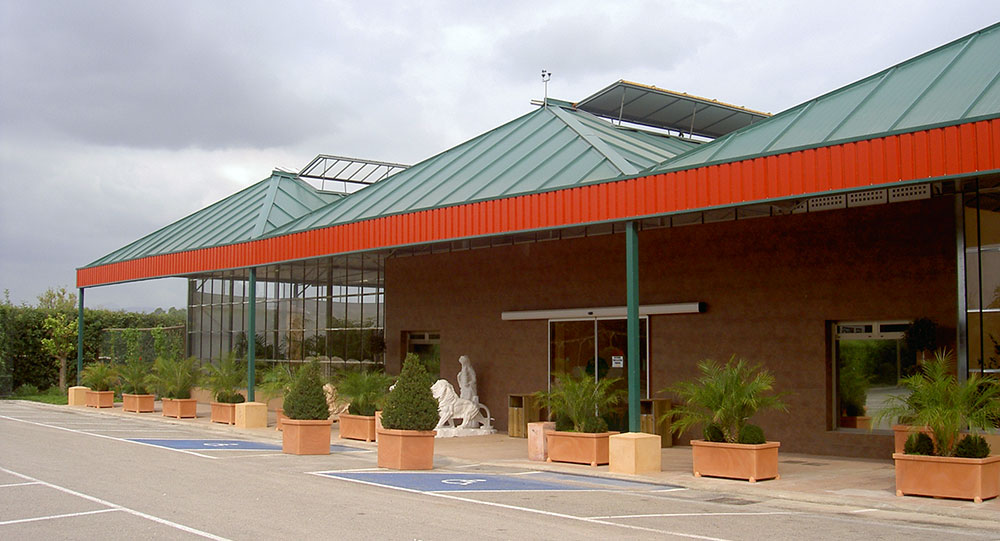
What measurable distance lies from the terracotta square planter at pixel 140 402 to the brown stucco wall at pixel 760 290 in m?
12.4

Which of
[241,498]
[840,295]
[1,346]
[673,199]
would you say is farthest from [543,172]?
[1,346]

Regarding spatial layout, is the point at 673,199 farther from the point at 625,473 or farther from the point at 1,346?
the point at 1,346

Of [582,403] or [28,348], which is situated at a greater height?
[28,348]

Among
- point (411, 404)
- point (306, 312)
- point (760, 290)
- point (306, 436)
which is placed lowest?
point (306, 436)

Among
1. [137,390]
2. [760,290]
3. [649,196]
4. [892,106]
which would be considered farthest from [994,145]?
[137,390]

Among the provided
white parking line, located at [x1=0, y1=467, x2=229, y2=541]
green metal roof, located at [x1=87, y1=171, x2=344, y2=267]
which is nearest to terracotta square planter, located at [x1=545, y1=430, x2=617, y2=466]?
white parking line, located at [x1=0, y1=467, x2=229, y2=541]

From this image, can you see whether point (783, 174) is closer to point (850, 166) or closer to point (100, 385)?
point (850, 166)

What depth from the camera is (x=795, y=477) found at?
14.9m

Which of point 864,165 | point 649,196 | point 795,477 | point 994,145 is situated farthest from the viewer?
point 649,196

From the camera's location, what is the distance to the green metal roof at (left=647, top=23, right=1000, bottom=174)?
45.4 feet

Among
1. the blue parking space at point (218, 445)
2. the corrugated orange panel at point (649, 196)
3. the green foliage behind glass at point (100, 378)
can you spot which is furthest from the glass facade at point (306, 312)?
the corrugated orange panel at point (649, 196)

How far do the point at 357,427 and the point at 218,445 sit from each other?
312 cm

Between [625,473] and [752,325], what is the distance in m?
5.26

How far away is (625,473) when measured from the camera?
50.7ft
